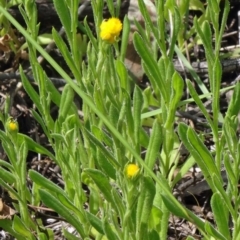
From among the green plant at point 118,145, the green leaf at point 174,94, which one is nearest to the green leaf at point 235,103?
the green plant at point 118,145

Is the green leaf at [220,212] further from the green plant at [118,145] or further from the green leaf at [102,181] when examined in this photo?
the green leaf at [102,181]

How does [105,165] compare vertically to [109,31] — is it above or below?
below

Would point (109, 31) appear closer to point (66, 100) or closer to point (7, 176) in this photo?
point (66, 100)

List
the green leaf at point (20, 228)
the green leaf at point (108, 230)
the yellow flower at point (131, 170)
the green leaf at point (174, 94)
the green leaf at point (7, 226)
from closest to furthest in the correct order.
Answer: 1. the yellow flower at point (131, 170)
2. the green leaf at point (108, 230)
3. the green leaf at point (174, 94)
4. the green leaf at point (20, 228)
5. the green leaf at point (7, 226)

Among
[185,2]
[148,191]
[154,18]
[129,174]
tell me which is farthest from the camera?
[154,18]

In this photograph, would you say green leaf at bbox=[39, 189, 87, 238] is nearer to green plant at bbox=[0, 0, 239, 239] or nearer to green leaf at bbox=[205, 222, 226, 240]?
green plant at bbox=[0, 0, 239, 239]

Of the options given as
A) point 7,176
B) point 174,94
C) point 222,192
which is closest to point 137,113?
point 174,94

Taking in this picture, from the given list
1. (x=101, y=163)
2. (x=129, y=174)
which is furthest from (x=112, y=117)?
(x=129, y=174)

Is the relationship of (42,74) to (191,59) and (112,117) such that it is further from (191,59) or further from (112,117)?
(191,59)
